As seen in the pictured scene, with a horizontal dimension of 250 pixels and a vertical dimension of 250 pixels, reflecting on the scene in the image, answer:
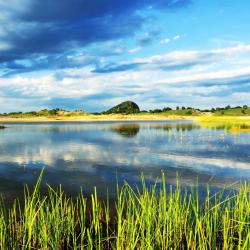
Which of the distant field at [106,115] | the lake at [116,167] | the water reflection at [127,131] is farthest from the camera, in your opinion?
the distant field at [106,115]

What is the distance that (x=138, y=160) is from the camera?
2441 centimetres

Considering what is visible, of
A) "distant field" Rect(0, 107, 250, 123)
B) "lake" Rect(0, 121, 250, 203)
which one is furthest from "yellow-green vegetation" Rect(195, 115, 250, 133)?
"distant field" Rect(0, 107, 250, 123)

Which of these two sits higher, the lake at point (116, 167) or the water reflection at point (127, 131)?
the water reflection at point (127, 131)

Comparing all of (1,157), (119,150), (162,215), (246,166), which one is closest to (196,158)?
(246,166)

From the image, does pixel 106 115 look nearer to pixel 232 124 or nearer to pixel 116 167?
pixel 232 124

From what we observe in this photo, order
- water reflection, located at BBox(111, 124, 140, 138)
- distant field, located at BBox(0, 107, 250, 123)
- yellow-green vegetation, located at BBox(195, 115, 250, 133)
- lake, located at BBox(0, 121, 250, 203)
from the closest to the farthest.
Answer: lake, located at BBox(0, 121, 250, 203) < water reflection, located at BBox(111, 124, 140, 138) < yellow-green vegetation, located at BBox(195, 115, 250, 133) < distant field, located at BBox(0, 107, 250, 123)

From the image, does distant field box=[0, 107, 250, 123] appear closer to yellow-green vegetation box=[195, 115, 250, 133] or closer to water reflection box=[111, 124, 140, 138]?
yellow-green vegetation box=[195, 115, 250, 133]

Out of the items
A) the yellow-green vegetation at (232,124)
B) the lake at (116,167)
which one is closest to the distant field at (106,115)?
the yellow-green vegetation at (232,124)

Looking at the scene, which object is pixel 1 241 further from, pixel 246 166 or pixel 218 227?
pixel 246 166

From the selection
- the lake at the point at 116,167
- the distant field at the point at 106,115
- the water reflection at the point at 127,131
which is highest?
the distant field at the point at 106,115

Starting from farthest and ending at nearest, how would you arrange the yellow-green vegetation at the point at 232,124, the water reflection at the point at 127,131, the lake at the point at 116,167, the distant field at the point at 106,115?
the distant field at the point at 106,115 → the yellow-green vegetation at the point at 232,124 → the water reflection at the point at 127,131 → the lake at the point at 116,167

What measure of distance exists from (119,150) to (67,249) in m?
22.2

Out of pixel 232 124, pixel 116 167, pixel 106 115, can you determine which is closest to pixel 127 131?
pixel 232 124

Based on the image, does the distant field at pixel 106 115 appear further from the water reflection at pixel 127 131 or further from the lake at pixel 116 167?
the lake at pixel 116 167
